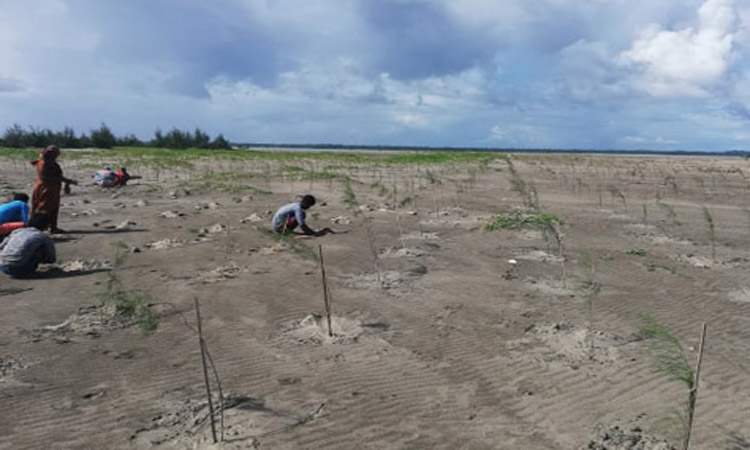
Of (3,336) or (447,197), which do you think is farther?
(447,197)

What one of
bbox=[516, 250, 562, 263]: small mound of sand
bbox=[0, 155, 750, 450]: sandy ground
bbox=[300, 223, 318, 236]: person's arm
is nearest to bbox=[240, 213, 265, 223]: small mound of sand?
bbox=[0, 155, 750, 450]: sandy ground

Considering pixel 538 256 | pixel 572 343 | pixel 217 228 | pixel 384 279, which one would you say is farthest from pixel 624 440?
pixel 217 228

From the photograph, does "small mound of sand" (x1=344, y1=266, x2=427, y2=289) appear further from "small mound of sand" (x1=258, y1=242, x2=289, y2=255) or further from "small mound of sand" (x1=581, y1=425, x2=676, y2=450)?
"small mound of sand" (x1=581, y1=425, x2=676, y2=450)

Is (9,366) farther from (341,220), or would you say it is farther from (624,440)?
(341,220)

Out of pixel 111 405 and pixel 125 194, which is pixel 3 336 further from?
pixel 125 194

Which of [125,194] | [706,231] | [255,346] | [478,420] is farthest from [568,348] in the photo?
[125,194]

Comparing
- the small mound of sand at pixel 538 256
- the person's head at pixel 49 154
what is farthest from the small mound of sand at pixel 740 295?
the person's head at pixel 49 154

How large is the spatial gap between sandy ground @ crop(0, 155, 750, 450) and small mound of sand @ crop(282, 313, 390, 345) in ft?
0.10

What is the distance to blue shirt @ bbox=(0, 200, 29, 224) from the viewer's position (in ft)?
32.5

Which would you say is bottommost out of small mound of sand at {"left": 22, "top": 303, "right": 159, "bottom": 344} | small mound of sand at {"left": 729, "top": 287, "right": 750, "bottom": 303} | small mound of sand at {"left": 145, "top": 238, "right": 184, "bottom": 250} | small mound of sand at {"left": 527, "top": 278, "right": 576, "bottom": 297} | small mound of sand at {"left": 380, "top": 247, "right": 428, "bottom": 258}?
small mound of sand at {"left": 22, "top": 303, "right": 159, "bottom": 344}

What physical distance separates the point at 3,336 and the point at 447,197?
14.4 m

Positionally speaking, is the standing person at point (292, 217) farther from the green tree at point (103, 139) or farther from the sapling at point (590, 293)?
the green tree at point (103, 139)

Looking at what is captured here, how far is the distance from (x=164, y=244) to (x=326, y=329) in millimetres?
5183

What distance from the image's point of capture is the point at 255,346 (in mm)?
5902
